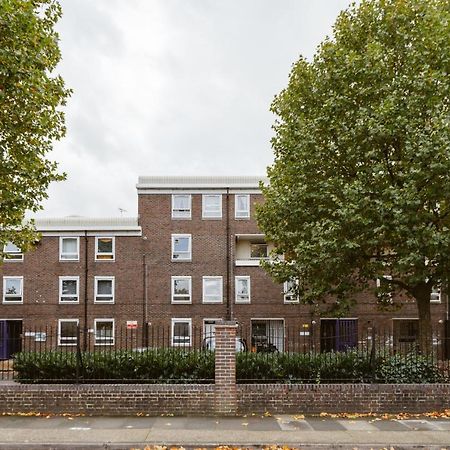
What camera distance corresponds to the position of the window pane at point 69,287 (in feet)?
110

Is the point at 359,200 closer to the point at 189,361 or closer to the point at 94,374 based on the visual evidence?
the point at 189,361

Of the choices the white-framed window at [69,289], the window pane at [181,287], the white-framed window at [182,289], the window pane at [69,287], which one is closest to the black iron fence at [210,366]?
the white-framed window at [182,289]

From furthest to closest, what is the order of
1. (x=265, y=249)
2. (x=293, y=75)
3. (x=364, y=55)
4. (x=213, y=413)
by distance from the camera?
(x=265, y=249) < (x=293, y=75) < (x=364, y=55) < (x=213, y=413)

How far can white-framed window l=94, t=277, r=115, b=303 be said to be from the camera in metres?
33.5

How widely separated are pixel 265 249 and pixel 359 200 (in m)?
20.1

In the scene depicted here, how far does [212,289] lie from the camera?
34031mm

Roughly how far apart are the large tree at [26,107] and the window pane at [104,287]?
18.4 meters

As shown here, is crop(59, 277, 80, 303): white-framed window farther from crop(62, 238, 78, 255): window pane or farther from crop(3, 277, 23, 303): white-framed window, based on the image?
crop(3, 277, 23, 303): white-framed window

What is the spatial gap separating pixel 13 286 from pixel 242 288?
13668 mm

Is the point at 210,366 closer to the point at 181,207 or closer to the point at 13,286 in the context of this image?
the point at 181,207

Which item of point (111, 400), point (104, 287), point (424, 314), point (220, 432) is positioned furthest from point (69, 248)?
point (220, 432)

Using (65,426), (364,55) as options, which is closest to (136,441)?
(65,426)

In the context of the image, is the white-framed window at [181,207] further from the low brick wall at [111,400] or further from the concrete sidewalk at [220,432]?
the concrete sidewalk at [220,432]

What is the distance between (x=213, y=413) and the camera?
12305 millimetres
